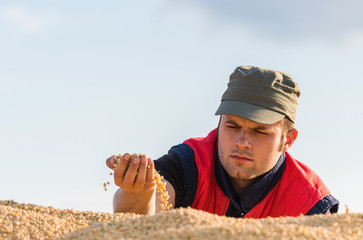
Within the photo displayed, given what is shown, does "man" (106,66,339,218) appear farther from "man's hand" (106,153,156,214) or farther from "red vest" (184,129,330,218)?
"man's hand" (106,153,156,214)

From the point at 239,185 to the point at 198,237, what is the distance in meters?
2.19

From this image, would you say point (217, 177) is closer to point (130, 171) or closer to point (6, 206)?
point (130, 171)

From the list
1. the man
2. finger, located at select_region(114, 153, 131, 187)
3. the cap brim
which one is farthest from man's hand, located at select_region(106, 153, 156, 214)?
the cap brim

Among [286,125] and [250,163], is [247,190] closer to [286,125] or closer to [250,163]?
[250,163]

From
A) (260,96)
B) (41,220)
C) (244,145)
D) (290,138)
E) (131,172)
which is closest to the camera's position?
(41,220)

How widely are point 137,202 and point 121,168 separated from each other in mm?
350

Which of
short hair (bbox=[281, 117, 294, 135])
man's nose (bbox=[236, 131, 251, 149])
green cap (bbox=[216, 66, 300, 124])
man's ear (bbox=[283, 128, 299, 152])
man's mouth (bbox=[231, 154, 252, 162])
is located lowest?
man's mouth (bbox=[231, 154, 252, 162])

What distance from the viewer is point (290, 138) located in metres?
4.59

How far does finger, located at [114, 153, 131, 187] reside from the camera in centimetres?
349

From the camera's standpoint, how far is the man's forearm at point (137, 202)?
3.69m

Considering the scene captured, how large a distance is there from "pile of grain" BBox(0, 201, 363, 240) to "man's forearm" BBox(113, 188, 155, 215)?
32cm

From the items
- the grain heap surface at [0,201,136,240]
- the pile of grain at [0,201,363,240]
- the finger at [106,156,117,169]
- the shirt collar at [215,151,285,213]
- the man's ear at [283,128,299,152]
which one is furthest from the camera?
the man's ear at [283,128,299,152]

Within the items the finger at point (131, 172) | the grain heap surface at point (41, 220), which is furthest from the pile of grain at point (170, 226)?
the finger at point (131, 172)

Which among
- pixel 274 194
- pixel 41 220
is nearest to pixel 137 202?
pixel 41 220
